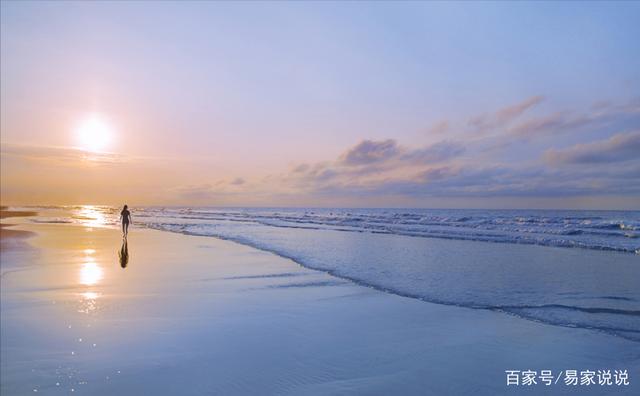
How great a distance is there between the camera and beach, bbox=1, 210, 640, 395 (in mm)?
5219

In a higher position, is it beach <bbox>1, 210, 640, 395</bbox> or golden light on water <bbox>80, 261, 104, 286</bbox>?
golden light on water <bbox>80, 261, 104, 286</bbox>

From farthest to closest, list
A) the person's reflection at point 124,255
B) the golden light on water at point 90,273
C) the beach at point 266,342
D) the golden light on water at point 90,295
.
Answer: the person's reflection at point 124,255
the golden light on water at point 90,273
the golden light on water at point 90,295
the beach at point 266,342

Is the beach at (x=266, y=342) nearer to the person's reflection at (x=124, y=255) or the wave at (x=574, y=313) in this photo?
the wave at (x=574, y=313)

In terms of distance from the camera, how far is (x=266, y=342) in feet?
21.8

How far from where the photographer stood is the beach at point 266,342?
5.22 metres

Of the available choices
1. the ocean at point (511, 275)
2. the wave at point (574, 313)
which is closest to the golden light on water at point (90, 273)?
the ocean at point (511, 275)

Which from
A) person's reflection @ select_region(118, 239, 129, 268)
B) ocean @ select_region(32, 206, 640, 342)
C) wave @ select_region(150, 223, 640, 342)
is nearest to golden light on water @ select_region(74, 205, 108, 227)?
person's reflection @ select_region(118, 239, 129, 268)

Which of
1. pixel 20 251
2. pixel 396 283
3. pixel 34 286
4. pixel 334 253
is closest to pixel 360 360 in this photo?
pixel 396 283

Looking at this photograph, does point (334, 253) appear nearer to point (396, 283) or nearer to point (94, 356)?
point (396, 283)

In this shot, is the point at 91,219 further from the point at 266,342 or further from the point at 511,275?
the point at 266,342

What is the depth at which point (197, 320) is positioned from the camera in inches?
306

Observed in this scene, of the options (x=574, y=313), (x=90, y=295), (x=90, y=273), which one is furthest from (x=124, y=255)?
(x=574, y=313)

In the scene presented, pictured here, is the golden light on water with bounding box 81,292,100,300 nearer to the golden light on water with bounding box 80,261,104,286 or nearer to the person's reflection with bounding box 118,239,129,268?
the golden light on water with bounding box 80,261,104,286

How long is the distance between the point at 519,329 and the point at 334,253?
11.7 m
